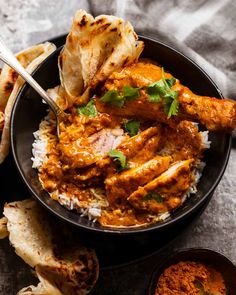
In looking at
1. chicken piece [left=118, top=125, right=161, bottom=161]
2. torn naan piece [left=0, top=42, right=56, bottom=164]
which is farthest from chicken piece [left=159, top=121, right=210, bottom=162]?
torn naan piece [left=0, top=42, right=56, bottom=164]

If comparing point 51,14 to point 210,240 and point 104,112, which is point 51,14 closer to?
point 104,112

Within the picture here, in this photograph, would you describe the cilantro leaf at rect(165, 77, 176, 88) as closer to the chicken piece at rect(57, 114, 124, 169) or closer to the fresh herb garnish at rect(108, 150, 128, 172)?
the chicken piece at rect(57, 114, 124, 169)

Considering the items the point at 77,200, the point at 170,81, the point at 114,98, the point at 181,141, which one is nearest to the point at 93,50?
the point at 114,98

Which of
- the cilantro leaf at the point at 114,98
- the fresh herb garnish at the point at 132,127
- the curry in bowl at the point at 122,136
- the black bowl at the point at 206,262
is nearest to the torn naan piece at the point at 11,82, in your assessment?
the curry in bowl at the point at 122,136

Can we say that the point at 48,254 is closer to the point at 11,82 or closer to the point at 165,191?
the point at 165,191

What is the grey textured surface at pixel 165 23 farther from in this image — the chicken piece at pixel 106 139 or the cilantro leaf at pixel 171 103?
the chicken piece at pixel 106 139

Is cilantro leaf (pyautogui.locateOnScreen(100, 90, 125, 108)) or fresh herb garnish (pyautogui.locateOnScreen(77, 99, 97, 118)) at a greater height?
cilantro leaf (pyautogui.locateOnScreen(100, 90, 125, 108))
